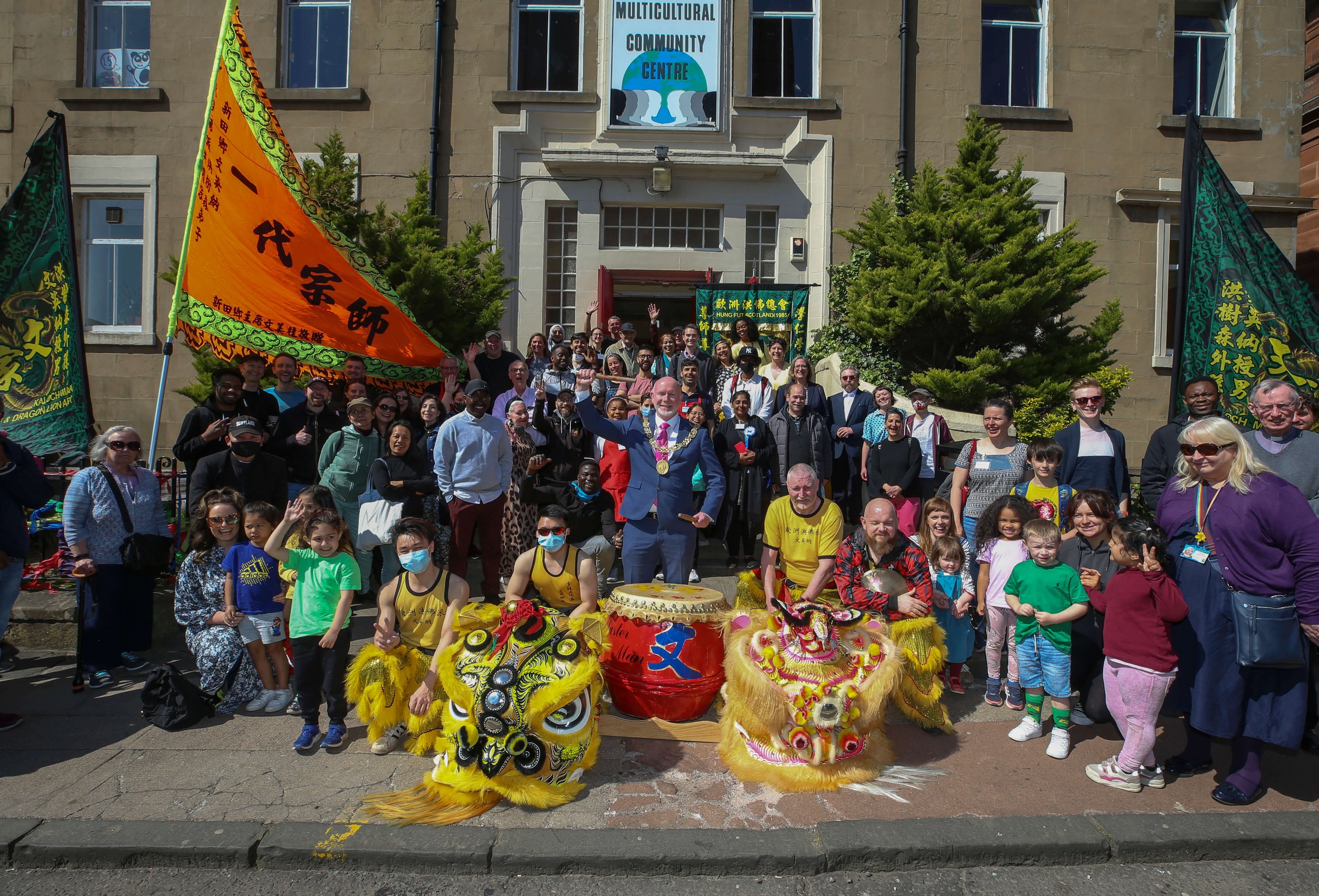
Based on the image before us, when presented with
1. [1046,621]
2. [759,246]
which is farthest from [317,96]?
[1046,621]

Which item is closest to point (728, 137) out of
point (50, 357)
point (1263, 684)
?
point (50, 357)

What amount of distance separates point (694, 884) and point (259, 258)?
247 inches

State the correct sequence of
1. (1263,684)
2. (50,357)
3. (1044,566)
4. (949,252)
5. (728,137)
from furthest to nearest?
(728,137) → (949,252) → (50,357) → (1044,566) → (1263,684)

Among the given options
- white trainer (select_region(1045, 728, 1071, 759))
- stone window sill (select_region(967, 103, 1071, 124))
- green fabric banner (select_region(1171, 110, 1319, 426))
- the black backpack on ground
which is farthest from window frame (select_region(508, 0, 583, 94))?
white trainer (select_region(1045, 728, 1071, 759))

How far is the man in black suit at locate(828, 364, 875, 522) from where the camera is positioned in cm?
845

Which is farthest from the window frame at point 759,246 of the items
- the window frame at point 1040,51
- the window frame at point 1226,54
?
the window frame at point 1226,54

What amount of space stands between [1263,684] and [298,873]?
4674 mm

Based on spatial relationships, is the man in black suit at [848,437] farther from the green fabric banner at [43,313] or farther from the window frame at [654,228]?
the green fabric banner at [43,313]

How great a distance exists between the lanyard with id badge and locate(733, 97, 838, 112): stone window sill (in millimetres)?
9897

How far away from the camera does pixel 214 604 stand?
5.45 metres

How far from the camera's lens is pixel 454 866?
12.1ft

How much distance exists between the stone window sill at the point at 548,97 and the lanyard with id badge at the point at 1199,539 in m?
10.6

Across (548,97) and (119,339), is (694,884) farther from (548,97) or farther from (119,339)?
(119,339)

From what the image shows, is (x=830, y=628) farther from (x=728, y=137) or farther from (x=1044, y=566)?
(x=728, y=137)
